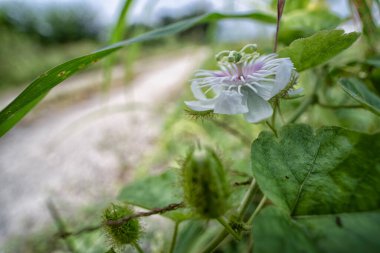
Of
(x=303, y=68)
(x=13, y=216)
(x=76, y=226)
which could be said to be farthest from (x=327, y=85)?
(x=13, y=216)

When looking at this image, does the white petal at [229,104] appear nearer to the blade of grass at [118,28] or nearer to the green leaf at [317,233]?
the green leaf at [317,233]

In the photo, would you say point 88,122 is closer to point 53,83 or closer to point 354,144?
point 53,83

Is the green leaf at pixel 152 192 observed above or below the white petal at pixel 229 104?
below

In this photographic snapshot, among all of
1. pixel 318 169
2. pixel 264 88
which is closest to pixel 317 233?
pixel 318 169

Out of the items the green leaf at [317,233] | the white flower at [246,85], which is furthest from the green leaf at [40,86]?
the green leaf at [317,233]

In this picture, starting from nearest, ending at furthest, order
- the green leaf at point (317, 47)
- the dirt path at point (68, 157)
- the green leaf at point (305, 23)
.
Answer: the green leaf at point (317, 47), the green leaf at point (305, 23), the dirt path at point (68, 157)

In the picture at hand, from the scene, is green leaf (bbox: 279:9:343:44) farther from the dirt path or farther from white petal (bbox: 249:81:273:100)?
the dirt path

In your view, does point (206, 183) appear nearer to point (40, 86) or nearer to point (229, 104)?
point (229, 104)
